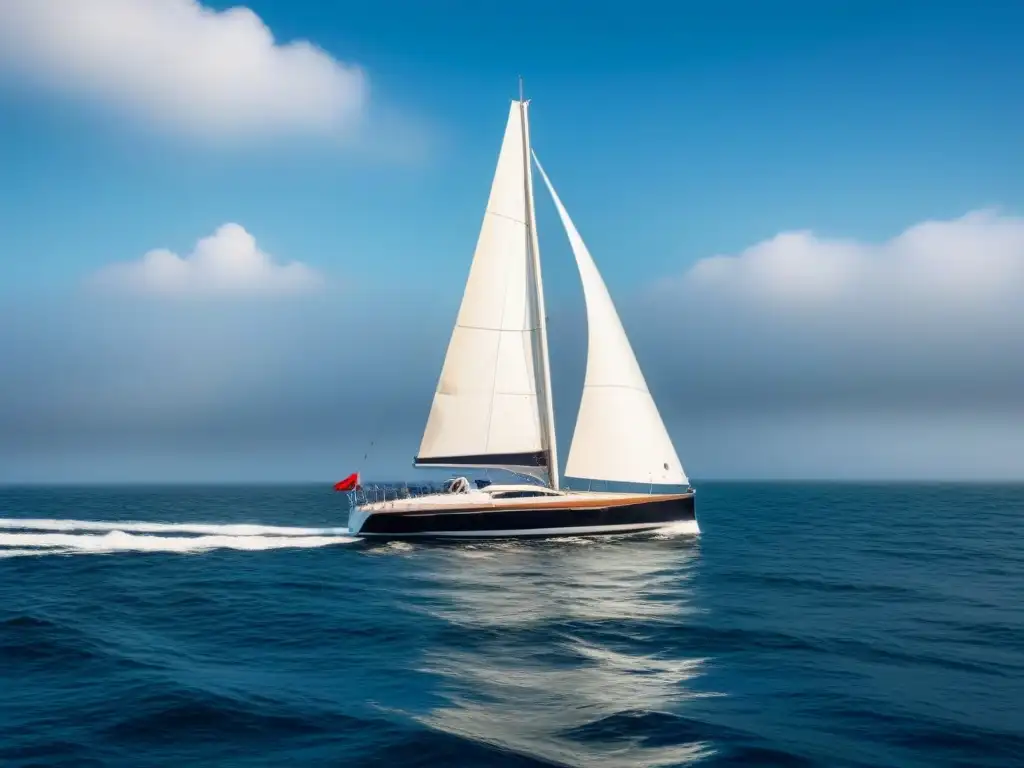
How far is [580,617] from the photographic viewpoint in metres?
18.6

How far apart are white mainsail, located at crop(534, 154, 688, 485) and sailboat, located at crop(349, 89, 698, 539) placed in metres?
0.05

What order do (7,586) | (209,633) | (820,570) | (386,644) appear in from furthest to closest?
(820,570)
(7,586)
(209,633)
(386,644)

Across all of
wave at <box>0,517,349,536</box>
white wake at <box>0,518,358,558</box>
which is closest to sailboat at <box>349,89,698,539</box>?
white wake at <box>0,518,358,558</box>

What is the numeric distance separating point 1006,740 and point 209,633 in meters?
15.6

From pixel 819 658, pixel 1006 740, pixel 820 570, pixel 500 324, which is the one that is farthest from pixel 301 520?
pixel 1006 740

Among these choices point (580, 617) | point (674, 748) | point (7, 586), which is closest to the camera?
point (674, 748)

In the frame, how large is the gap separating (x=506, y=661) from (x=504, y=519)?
18.2 metres

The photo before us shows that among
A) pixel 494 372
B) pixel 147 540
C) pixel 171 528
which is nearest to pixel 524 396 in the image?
pixel 494 372

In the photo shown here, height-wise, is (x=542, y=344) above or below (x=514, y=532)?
above

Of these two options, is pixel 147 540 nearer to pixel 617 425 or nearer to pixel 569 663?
A: pixel 617 425

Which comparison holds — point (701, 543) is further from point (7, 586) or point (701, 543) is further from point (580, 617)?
point (7, 586)

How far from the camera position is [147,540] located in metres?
35.0

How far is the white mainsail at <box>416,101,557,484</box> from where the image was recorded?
35.2 metres

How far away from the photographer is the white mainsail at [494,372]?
35219 millimetres
